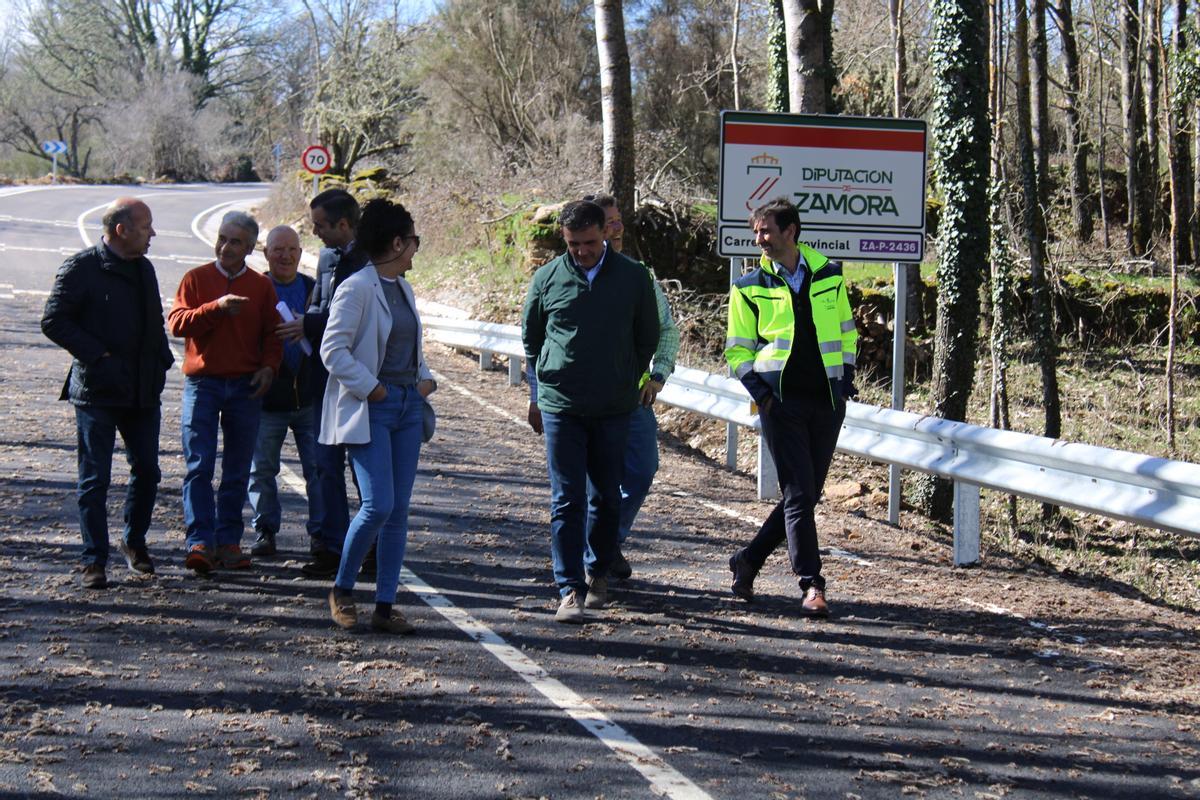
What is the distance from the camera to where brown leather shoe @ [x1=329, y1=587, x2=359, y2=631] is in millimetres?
6203

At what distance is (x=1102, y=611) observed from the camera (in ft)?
24.3

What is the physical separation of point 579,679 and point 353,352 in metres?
1.75

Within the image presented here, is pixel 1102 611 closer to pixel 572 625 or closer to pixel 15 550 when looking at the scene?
pixel 572 625

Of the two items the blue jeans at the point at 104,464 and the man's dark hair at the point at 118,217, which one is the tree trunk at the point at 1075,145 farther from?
the blue jeans at the point at 104,464

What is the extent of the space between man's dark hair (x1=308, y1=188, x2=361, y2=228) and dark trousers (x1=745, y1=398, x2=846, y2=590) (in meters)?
2.37

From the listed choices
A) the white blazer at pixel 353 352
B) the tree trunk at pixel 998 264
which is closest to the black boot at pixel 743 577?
the white blazer at pixel 353 352

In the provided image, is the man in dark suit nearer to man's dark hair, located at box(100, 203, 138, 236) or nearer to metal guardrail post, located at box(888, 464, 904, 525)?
man's dark hair, located at box(100, 203, 138, 236)

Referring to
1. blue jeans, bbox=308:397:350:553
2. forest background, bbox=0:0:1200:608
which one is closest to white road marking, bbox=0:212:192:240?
forest background, bbox=0:0:1200:608

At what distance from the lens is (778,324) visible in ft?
22.2

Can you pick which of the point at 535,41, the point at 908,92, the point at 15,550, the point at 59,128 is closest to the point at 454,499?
the point at 15,550

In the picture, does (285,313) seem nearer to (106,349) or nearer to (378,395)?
(106,349)

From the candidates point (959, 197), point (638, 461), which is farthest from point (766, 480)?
point (638, 461)

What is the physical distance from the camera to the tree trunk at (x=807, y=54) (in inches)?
532

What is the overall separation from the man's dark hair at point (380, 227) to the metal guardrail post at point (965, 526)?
13.5 ft
